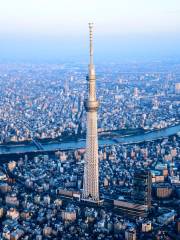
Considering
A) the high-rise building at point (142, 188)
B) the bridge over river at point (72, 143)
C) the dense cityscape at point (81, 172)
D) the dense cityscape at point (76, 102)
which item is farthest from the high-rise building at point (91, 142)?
the dense cityscape at point (76, 102)

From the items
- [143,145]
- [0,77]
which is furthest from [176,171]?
[0,77]

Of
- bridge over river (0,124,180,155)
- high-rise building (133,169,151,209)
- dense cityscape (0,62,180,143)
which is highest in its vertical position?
dense cityscape (0,62,180,143)

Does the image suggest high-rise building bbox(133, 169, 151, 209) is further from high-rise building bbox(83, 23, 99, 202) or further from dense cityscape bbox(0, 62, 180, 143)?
dense cityscape bbox(0, 62, 180, 143)

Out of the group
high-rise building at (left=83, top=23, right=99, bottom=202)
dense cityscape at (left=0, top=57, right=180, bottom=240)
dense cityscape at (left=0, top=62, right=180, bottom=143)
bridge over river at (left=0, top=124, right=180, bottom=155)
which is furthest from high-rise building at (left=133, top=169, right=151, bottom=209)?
dense cityscape at (left=0, top=62, right=180, bottom=143)

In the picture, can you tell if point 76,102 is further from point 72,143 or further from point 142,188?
point 142,188

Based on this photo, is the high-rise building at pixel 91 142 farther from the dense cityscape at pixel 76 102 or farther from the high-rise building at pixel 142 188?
the dense cityscape at pixel 76 102

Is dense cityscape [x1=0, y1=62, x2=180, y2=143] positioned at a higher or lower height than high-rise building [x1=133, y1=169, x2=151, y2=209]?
higher

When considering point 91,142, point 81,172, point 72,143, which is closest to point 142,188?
point 91,142
